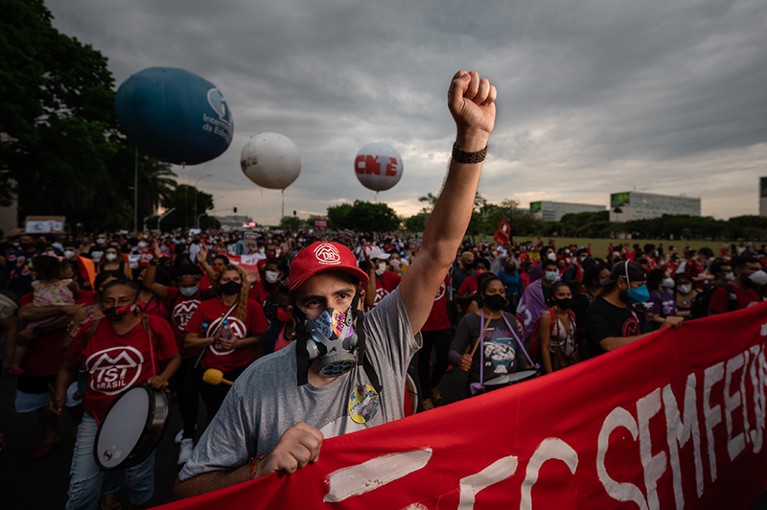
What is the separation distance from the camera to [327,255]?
1570 mm

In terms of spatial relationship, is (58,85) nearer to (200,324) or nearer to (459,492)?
(200,324)

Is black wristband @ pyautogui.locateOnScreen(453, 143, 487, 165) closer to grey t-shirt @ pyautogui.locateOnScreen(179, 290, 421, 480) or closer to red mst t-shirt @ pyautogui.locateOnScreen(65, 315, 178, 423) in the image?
grey t-shirt @ pyautogui.locateOnScreen(179, 290, 421, 480)

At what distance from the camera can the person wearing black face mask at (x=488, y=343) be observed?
359 centimetres

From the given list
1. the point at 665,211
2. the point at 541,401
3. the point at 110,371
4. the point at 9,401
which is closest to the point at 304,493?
the point at 541,401

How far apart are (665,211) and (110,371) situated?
606 feet

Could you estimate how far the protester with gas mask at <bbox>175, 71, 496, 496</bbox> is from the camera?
4.56 feet

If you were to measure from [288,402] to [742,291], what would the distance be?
612 cm

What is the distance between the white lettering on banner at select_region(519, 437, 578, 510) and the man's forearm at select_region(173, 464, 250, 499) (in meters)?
1.26

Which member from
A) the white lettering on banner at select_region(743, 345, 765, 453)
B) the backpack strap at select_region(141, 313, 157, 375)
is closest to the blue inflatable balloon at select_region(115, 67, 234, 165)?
the backpack strap at select_region(141, 313, 157, 375)

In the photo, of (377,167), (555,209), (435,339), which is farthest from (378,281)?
(555,209)

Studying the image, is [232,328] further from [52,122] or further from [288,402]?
[52,122]

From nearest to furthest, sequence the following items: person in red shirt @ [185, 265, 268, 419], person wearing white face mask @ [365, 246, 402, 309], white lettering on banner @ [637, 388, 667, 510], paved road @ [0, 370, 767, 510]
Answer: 1. white lettering on banner @ [637, 388, 667, 510]
2. paved road @ [0, 370, 767, 510]
3. person in red shirt @ [185, 265, 268, 419]
4. person wearing white face mask @ [365, 246, 402, 309]

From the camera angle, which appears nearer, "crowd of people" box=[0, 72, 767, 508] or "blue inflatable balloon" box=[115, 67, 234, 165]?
"crowd of people" box=[0, 72, 767, 508]

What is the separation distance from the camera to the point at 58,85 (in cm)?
2556
